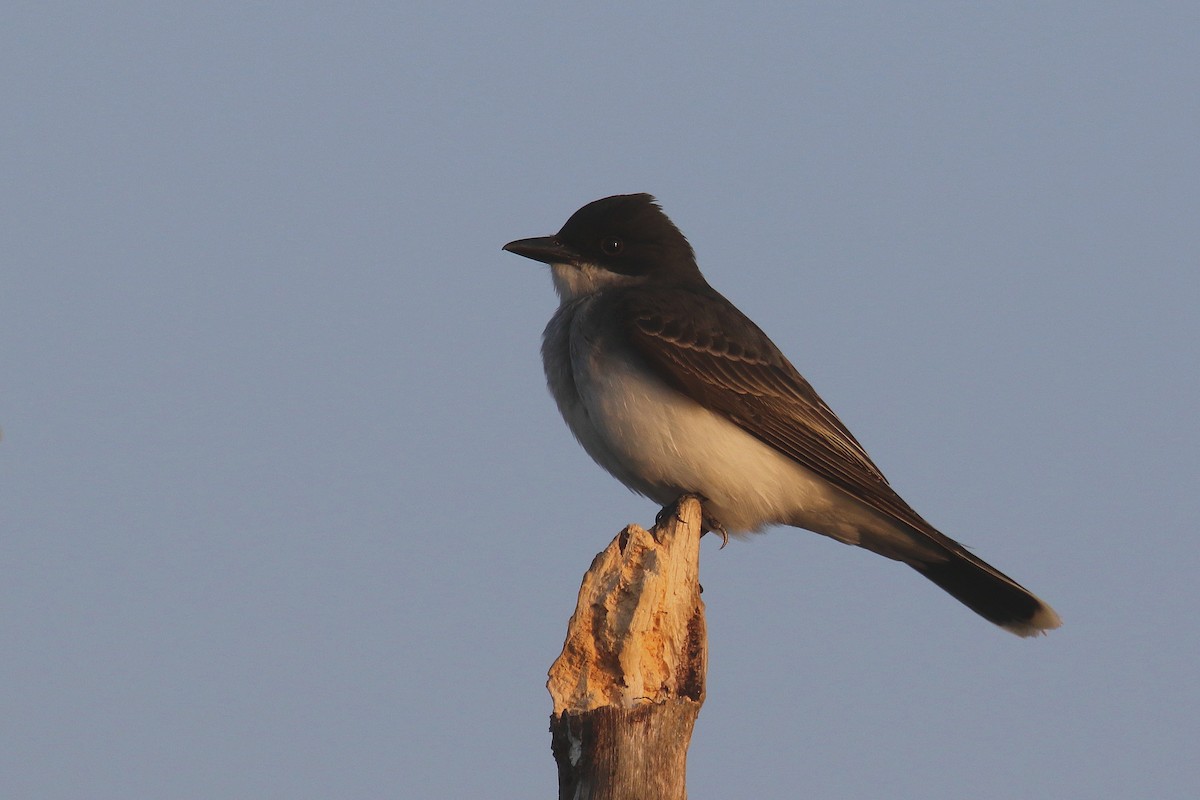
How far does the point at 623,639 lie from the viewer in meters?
6.49

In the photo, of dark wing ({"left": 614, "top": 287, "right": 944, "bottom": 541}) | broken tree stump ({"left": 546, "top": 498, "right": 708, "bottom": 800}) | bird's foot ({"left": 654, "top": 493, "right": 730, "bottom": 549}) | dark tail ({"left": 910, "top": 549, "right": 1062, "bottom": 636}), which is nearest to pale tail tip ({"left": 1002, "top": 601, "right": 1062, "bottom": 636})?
dark tail ({"left": 910, "top": 549, "right": 1062, "bottom": 636})

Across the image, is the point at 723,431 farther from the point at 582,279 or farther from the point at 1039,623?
the point at 1039,623

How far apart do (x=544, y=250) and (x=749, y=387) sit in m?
1.86

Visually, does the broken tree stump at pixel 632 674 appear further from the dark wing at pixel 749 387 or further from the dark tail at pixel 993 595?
the dark tail at pixel 993 595

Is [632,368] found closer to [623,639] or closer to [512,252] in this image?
[512,252]

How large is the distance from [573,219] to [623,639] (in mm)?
4709

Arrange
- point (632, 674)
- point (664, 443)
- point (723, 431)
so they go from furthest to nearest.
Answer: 1. point (723, 431)
2. point (664, 443)
3. point (632, 674)

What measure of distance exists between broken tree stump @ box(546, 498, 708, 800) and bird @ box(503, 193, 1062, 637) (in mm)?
1669

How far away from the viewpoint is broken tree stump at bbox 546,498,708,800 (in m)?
5.93

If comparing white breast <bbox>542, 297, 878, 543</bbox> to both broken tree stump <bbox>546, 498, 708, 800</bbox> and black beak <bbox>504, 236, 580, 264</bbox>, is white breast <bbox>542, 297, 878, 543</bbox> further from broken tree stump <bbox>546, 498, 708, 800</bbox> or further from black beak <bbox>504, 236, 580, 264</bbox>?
broken tree stump <bbox>546, 498, 708, 800</bbox>

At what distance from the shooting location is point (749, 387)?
955 centimetres

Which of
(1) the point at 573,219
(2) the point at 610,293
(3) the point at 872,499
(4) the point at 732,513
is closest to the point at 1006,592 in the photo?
(3) the point at 872,499

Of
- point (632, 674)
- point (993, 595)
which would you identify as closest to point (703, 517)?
point (993, 595)

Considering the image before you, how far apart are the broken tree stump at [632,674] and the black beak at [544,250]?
11.5 feet
